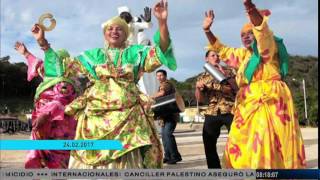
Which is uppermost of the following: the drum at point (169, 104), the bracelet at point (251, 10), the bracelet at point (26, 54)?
the bracelet at point (251, 10)

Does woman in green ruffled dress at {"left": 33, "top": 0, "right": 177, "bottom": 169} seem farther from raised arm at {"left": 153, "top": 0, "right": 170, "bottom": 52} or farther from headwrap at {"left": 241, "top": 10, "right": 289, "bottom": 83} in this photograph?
headwrap at {"left": 241, "top": 10, "right": 289, "bottom": 83}

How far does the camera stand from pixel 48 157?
5.41 meters

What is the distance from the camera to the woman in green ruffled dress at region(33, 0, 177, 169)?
3.85 meters

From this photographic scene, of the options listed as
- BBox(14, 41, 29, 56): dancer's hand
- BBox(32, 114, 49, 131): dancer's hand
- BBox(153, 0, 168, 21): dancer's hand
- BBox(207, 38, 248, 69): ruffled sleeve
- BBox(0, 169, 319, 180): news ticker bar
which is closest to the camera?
BBox(0, 169, 319, 180): news ticker bar

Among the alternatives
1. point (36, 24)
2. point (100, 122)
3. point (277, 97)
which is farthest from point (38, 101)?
point (277, 97)

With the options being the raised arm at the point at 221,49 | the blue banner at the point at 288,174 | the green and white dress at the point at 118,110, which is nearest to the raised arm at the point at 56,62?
the green and white dress at the point at 118,110

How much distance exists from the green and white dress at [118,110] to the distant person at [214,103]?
1.78m

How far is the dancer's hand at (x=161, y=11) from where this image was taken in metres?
3.79

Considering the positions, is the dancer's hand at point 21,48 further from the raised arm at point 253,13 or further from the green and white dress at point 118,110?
the raised arm at point 253,13

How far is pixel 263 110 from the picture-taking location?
437 cm

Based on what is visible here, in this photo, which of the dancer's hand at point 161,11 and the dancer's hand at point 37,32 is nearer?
the dancer's hand at point 161,11

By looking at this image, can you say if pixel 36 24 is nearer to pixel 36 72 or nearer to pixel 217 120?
pixel 36 72

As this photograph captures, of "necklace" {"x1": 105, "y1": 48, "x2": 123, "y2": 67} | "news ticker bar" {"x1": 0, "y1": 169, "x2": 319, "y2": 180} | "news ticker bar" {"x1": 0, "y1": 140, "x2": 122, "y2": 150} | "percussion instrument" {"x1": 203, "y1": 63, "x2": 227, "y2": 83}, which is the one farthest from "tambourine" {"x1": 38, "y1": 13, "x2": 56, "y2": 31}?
"percussion instrument" {"x1": 203, "y1": 63, "x2": 227, "y2": 83}

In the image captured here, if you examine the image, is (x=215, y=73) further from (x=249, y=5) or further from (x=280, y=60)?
(x=249, y=5)
